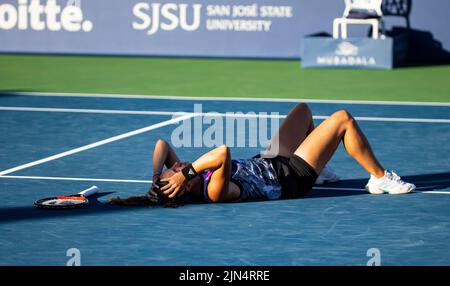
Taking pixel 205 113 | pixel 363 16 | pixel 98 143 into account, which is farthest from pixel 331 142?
pixel 363 16

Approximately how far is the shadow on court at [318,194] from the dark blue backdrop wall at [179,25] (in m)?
10.8

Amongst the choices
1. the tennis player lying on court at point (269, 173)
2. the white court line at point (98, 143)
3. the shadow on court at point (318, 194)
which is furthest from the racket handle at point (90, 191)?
the white court line at point (98, 143)

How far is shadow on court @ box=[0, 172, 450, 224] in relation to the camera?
7.95 metres

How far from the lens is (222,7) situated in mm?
20375

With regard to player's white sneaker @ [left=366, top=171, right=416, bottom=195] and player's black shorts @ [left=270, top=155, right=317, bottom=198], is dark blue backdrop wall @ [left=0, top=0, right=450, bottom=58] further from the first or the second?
player's black shorts @ [left=270, top=155, right=317, bottom=198]

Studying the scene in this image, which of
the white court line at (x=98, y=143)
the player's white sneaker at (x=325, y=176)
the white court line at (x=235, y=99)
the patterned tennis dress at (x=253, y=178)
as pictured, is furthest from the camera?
the white court line at (x=235, y=99)

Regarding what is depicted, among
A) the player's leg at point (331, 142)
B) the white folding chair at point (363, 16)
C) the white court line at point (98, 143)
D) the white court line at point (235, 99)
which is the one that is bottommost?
the white court line at point (235, 99)

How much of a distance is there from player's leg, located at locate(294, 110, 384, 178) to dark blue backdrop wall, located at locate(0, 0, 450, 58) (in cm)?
1189

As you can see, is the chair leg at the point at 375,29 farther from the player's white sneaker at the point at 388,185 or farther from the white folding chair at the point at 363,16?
the player's white sneaker at the point at 388,185

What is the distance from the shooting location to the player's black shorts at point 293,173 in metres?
8.33
